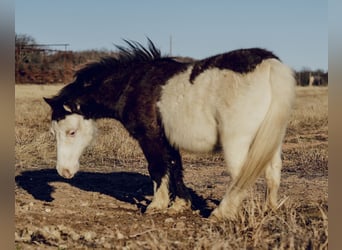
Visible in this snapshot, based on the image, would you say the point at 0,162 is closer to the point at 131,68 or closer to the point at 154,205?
the point at 154,205

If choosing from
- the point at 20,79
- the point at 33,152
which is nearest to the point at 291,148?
the point at 33,152

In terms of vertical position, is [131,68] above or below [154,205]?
above

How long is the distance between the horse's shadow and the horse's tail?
1.15m

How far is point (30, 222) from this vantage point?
17.2ft

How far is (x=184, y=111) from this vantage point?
550 cm

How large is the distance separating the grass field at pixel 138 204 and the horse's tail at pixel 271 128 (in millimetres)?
303

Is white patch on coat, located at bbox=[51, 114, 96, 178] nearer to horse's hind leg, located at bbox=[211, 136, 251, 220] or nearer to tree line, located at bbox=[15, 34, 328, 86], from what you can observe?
horse's hind leg, located at bbox=[211, 136, 251, 220]

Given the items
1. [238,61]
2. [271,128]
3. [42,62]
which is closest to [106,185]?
[238,61]

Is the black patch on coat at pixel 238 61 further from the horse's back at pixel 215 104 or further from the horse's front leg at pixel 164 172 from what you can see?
the horse's front leg at pixel 164 172

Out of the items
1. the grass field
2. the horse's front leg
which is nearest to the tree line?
the grass field

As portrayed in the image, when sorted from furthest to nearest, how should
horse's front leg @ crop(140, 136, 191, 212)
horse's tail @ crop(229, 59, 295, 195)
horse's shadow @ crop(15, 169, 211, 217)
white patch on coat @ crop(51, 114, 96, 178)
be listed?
1. horse's shadow @ crop(15, 169, 211, 217)
2. white patch on coat @ crop(51, 114, 96, 178)
3. horse's front leg @ crop(140, 136, 191, 212)
4. horse's tail @ crop(229, 59, 295, 195)

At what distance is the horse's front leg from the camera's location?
233 inches

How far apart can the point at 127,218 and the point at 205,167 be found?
12.2 ft

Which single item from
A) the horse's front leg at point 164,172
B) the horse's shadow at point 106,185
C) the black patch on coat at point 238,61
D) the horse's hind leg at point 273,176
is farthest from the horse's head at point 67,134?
the horse's hind leg at point 273,176
